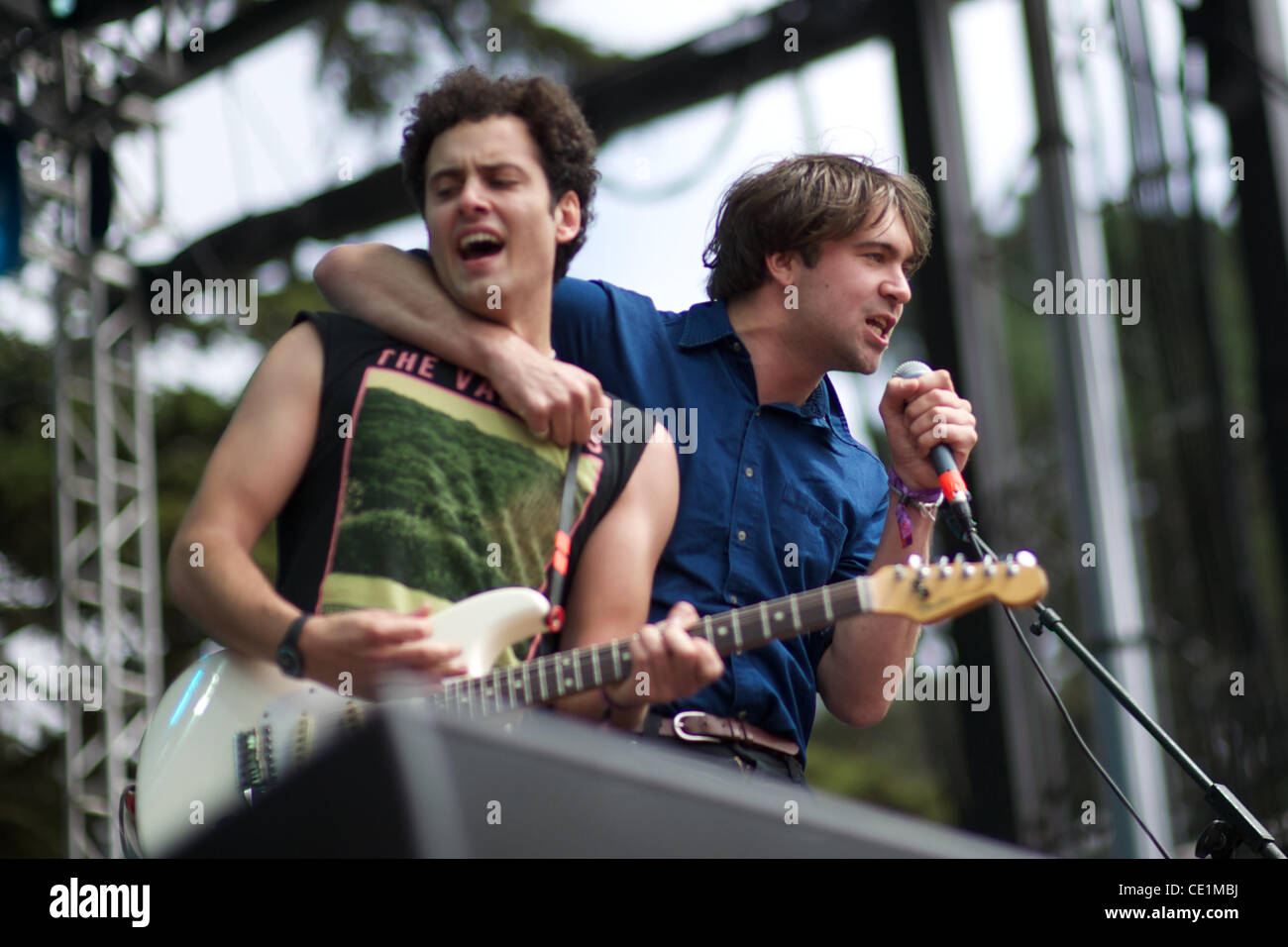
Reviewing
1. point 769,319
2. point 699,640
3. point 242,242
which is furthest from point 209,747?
point 242,242

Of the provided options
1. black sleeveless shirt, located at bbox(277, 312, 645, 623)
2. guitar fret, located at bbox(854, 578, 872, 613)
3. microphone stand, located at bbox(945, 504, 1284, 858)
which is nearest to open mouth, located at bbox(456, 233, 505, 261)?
black sleeveless shirt, located at bbox(277, 312, 645, 623)

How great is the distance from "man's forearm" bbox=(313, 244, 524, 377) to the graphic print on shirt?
6cm

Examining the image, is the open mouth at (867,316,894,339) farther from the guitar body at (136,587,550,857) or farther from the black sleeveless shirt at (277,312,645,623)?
the guitar body at (136,587,550,857)

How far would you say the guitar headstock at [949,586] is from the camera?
1918 mm

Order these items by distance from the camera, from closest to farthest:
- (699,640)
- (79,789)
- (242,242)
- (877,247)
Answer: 1. (699,640)
2. (877,247)
3. (79,789)
4. (242,242)

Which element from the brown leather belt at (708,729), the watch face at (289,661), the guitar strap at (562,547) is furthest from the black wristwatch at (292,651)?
the brown leather belt at (708,729)

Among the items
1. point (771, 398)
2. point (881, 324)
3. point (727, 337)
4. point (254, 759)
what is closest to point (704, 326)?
point (727, 337)

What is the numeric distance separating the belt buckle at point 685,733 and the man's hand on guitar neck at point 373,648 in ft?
1.42

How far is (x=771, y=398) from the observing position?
2.52m

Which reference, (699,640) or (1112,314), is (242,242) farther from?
(699,640)

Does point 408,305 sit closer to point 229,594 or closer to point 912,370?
point 229,594
